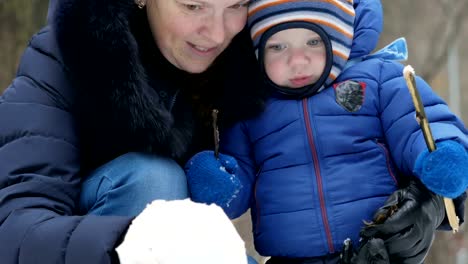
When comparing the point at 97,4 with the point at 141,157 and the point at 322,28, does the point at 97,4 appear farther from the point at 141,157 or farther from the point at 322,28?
the point at 322,28

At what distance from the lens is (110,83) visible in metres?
1.68

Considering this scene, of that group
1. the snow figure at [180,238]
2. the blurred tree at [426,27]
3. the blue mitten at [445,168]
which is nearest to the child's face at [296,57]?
the blue mitten at [445,168]

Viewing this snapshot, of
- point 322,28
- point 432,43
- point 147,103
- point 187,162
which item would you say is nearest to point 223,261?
point 147,103

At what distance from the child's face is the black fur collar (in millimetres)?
323

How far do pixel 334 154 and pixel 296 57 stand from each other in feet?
0.88

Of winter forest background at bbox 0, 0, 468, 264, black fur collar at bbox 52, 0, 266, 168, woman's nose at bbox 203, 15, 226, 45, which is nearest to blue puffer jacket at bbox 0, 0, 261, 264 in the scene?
black fur collar at bbox 52, 0, 266, 168

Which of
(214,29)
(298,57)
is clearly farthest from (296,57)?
(214,29)

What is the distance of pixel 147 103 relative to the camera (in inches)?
66.7

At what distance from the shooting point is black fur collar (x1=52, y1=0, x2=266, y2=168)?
1668 mm

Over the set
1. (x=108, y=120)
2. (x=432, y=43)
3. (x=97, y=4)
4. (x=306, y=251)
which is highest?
(x=97, y=4)

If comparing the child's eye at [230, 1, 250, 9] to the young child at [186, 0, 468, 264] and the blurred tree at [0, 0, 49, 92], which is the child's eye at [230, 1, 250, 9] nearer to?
the young child at [186, 0, 468, 264]

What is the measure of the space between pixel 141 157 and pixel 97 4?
1.25ft

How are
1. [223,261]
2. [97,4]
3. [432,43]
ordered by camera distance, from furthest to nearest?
[432,43] → [97,4] → [223,261]

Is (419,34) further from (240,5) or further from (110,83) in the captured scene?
(110,83)
